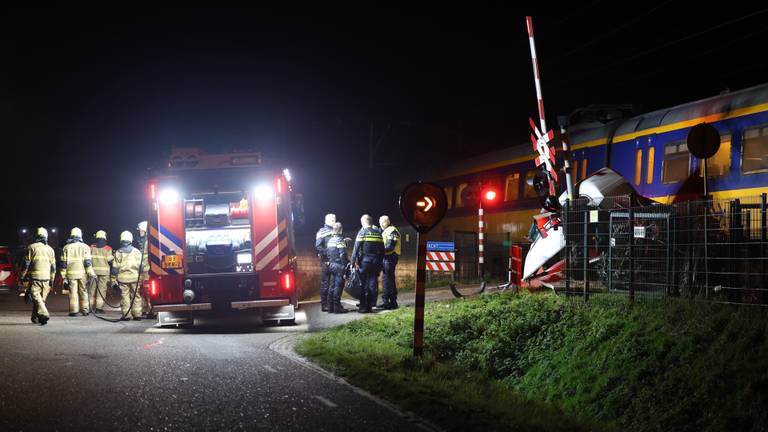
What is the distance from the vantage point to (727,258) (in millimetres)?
8773

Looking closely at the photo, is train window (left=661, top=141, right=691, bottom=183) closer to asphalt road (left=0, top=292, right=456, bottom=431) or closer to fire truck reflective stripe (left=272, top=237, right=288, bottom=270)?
fire truck reflective stripe (left=272, top=237, right=288, bottom=270)

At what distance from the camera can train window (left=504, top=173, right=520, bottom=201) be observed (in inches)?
937

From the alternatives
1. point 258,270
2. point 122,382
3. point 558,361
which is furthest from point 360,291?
point 122,382

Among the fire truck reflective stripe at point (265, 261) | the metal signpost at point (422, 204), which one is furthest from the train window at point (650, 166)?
the metal signpost at point (422, 204)

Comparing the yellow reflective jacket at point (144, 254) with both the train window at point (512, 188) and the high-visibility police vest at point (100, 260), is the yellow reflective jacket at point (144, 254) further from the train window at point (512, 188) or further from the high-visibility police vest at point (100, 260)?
the train window at point (512, 188)

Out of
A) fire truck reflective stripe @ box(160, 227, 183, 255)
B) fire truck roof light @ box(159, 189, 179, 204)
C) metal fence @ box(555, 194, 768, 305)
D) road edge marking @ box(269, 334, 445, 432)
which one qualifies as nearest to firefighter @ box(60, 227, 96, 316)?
fire truck reflective stripe @ box(160, 227, 183, 255)

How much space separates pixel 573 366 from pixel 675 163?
9320 millimetres

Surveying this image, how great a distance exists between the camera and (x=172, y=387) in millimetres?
7867

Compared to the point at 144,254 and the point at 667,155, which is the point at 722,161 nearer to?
the point at 667,155

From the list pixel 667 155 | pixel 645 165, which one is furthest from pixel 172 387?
pixel 645 165

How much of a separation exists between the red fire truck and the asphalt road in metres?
0.74

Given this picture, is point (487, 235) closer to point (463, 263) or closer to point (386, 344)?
point (463, 263)

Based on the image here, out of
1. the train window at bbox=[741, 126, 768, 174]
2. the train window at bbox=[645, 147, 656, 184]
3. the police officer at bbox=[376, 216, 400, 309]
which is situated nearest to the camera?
the train window at bbox=[741, 126, 768, 174]

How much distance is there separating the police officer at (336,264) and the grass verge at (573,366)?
11.9 ft
